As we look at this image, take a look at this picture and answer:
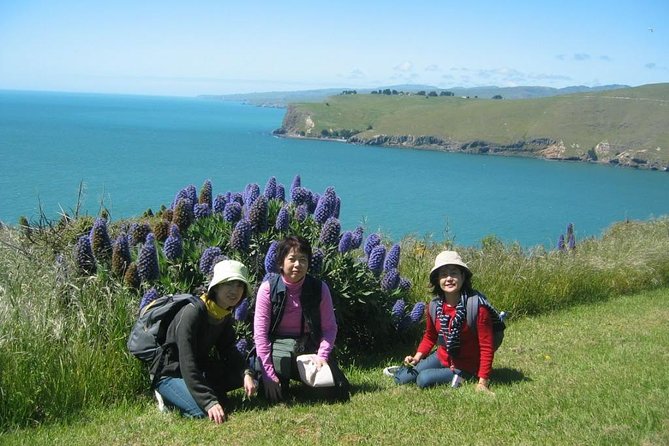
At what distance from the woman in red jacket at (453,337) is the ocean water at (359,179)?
983 inches

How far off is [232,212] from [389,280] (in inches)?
65.4

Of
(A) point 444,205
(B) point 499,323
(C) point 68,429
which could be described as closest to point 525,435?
(B) point 499,323

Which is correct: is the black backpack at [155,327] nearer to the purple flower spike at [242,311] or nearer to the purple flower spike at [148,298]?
the purple flower spike at [148,298]

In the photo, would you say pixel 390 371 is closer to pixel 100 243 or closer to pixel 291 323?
pixel 291 323

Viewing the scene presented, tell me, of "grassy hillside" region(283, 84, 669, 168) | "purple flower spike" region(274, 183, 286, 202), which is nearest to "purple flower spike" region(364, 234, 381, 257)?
"purple flower spike" region(274, 183, 286, 202)

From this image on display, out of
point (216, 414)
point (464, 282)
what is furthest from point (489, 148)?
point (216, 414)

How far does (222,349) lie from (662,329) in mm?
5686

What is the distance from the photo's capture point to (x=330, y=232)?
6.07 m

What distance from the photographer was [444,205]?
216 ft

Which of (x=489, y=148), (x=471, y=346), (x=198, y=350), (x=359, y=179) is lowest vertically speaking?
(x=359, y=179)

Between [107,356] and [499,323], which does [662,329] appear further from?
[107,356]

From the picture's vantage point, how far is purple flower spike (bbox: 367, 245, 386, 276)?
614 centimetres

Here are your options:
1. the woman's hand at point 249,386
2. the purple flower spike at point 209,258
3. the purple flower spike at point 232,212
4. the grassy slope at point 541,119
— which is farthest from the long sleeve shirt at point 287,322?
the grassy slope at point 541,119

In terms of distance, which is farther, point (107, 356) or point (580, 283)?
point (580, 283)
